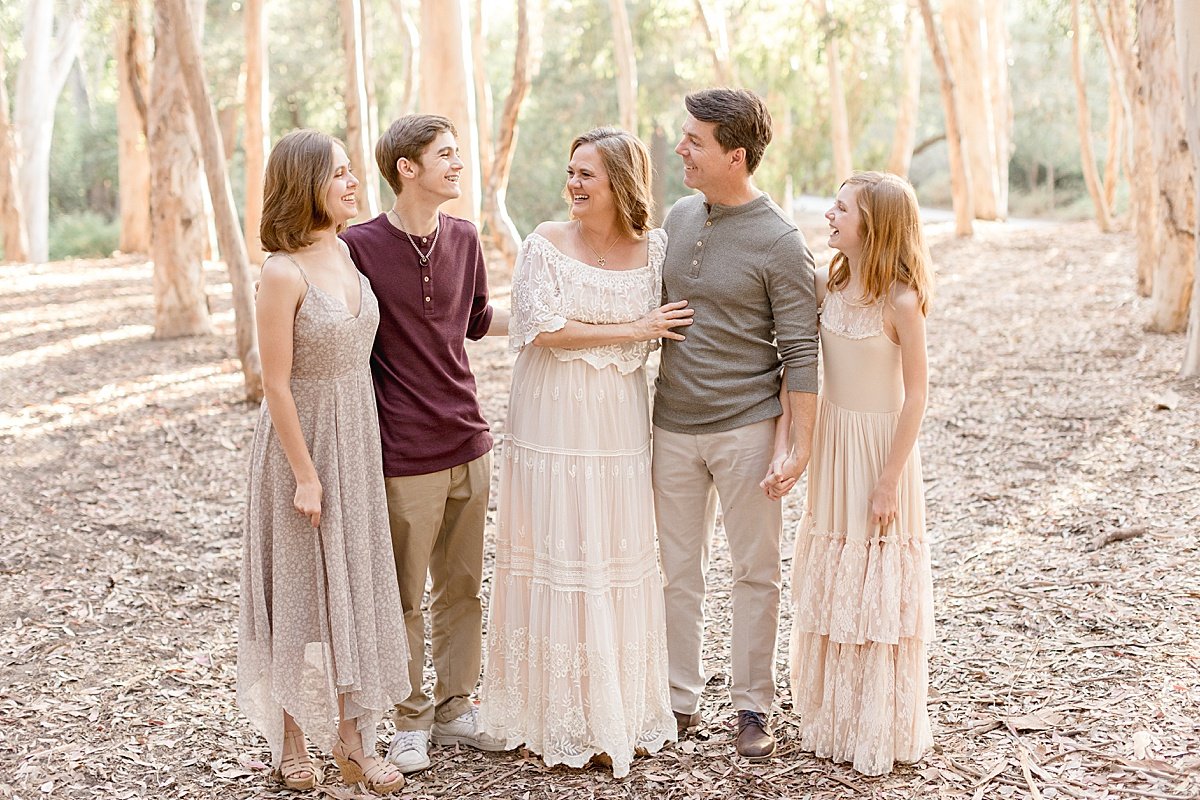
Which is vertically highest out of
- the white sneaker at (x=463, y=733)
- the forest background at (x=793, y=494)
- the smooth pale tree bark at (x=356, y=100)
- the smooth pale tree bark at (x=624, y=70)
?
the smooth pale tree bark at (x=624, y=70)

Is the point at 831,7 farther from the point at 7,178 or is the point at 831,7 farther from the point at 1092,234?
the point at 7,178

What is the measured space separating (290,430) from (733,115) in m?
1.57

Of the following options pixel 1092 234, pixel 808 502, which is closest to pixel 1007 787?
pixel 808 502

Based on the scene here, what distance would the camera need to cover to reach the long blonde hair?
332 cm

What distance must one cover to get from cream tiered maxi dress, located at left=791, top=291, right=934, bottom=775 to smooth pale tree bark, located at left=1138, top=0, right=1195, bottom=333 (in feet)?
20.2

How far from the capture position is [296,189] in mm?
3182

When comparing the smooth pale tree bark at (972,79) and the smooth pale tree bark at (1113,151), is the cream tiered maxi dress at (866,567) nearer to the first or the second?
the smooth pale tree bark at (972,79)

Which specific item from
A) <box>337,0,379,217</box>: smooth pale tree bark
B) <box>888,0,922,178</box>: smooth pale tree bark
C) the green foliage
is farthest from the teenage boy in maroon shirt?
the green foliage

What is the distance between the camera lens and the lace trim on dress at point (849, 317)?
3412mm

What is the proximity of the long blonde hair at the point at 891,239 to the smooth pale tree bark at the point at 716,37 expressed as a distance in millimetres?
13383

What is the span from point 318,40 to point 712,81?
8.91m


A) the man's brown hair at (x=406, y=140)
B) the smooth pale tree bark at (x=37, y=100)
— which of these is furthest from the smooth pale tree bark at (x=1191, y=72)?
the smooth pale tree bark at (x=37, y=100)

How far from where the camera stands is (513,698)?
360 cm

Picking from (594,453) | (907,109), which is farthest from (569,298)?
(907,109)
